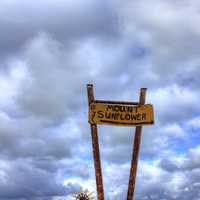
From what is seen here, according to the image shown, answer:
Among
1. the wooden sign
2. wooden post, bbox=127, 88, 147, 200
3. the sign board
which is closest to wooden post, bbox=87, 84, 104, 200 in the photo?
the wooden sign

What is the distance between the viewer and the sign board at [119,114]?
12.2 meters

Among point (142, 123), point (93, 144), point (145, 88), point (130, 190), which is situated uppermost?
point (145, 88)

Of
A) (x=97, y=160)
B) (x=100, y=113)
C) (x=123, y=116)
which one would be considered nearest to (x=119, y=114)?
(x=123, y=116)

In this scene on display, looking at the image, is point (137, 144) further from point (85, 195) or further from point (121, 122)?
point (85, 195)

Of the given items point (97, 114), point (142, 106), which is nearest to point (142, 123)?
point (142, 106)

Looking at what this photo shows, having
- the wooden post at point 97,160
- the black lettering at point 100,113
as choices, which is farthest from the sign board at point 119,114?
the wooden post at point 97,160

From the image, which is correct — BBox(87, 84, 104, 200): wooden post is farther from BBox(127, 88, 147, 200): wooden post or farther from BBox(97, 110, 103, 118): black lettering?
BBox(127, 88, 147, 200): wooden post

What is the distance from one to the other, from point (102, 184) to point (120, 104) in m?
2.57

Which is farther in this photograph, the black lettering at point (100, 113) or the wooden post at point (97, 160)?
Result: the black lettering at point (100, 113)

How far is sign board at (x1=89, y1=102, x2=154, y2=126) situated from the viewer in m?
12.2

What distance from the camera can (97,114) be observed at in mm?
12234

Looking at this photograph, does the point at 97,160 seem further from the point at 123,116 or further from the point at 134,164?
the point at 123,116

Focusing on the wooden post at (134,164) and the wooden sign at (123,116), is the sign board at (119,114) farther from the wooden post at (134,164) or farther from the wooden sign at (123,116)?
the wooden post at (134,164)

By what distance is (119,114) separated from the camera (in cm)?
1233
